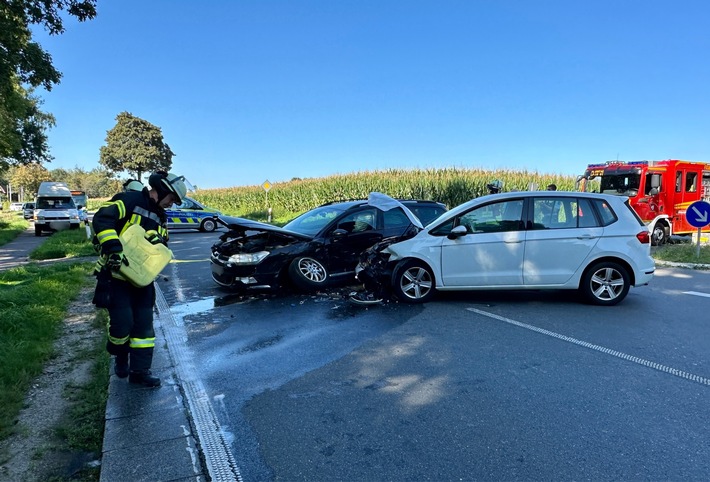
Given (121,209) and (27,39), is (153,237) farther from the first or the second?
(27,39)

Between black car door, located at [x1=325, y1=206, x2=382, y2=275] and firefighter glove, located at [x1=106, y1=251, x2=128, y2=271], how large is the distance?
405 cm

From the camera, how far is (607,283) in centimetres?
630

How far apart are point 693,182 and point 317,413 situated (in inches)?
609

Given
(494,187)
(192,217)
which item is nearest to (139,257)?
(494,187)

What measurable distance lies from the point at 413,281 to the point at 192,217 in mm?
17278

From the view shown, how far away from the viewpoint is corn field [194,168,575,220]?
23.3 meters

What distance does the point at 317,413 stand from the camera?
10.6 ft

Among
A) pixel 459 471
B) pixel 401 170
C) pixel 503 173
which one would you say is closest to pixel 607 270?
pixel 459 471

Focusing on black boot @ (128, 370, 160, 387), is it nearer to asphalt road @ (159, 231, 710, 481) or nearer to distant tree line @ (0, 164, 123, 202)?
asphalt road @ (159, 231, 710, 481)

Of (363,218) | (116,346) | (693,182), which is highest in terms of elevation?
(693,182)

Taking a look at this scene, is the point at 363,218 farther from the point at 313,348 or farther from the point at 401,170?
the point at 401,170

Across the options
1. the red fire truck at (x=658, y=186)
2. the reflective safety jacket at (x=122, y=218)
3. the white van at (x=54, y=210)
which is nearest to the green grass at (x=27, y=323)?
the reflective safety jacket at (x=122, y=218)

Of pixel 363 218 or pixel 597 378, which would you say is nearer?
pixel 597 378

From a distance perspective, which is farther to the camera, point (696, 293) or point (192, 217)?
point (192, 217)
